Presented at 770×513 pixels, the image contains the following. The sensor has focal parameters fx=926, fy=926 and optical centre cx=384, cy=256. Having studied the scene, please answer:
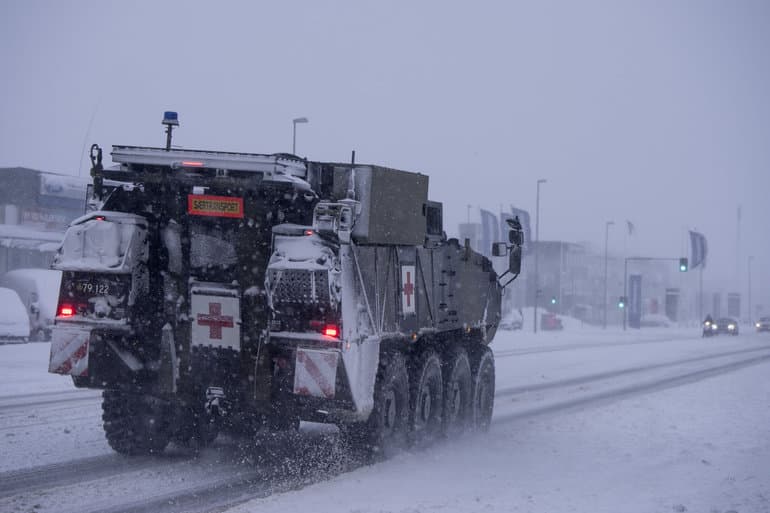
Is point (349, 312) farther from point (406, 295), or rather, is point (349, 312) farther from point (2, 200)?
point (2, 200)

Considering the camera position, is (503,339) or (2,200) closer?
(503,339)

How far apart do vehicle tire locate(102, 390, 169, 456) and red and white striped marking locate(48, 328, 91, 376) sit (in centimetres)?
83

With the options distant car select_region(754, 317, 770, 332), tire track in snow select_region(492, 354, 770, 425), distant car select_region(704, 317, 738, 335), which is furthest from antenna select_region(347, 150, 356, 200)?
distant car select_region(754, 317, 770, 332)

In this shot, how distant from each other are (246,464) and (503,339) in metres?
32.1

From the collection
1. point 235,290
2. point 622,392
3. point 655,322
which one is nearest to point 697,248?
point 655,322

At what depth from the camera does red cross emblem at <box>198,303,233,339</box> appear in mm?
8875

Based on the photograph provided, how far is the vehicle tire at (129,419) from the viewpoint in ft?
31.8

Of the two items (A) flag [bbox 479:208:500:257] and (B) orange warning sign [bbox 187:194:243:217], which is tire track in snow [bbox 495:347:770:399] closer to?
(B) orange warning sign [bbox 187:194:243:217]

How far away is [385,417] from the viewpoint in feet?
31.7

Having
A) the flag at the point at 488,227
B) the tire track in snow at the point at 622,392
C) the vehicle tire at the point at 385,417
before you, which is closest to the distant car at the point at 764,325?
the flag at the point at 488,227

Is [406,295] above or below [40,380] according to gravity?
above

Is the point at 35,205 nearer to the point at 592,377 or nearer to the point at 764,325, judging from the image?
the point at 592,377

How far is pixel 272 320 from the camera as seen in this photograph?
28.4 feet

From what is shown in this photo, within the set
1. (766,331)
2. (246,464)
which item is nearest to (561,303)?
(766,331)
